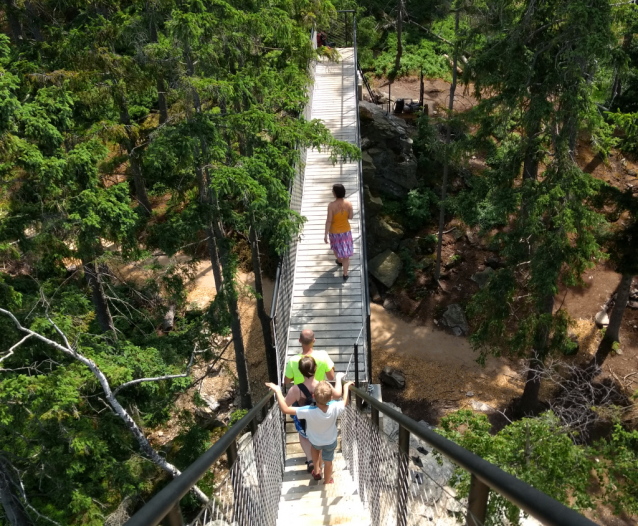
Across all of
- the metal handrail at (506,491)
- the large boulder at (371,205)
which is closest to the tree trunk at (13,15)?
the large boulder at (371,205)

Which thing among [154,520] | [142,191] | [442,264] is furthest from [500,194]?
[142,191]

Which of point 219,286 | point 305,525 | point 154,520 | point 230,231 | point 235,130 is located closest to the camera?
point 154,520

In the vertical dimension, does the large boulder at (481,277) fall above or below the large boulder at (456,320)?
above

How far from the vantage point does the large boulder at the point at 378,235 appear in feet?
56.1

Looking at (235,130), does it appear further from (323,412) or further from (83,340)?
(323,412)

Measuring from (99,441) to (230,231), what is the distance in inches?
375

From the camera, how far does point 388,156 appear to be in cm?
1820

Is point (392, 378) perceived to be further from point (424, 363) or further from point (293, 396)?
point (293, 396)

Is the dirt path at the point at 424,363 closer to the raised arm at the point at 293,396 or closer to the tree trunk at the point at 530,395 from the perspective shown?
the tree trunk at the point at 530,395

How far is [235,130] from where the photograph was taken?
8.56 metres

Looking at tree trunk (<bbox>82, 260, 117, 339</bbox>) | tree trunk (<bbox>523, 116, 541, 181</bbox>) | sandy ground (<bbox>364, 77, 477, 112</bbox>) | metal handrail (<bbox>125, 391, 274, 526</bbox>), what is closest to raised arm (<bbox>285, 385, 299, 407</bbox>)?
metal handrail (<bbox>125, 391, 274, 526</bbox>)

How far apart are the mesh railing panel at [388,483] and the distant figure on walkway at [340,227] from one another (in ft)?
15.1

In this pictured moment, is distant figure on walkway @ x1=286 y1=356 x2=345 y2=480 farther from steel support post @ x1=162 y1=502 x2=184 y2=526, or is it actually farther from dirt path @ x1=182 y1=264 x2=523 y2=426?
dirt path @ x1=182 y1=264 x2=523 y2=426

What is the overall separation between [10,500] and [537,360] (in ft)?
36.3
